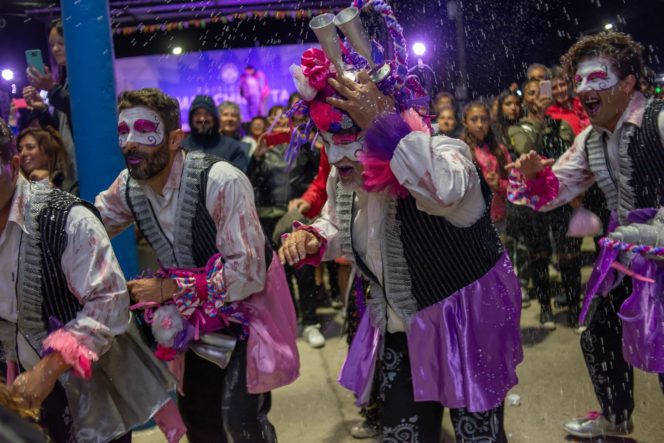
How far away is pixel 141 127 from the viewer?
2.88 metres

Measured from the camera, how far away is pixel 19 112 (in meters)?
6.01

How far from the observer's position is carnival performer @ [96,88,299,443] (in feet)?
9.05

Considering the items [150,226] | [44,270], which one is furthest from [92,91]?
[44,270]

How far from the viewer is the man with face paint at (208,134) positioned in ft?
18.0

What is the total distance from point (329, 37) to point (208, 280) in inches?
42.4

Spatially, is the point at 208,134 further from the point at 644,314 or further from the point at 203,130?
the point at 644,314

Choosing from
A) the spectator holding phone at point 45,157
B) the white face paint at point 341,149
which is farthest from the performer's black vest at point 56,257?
the spectator holding phone at point 45,157

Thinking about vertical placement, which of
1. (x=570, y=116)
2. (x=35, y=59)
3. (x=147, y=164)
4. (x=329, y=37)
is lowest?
(x=147, y=164)

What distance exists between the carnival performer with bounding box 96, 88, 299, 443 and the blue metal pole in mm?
1152

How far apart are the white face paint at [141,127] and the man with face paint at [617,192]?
5.58 feet

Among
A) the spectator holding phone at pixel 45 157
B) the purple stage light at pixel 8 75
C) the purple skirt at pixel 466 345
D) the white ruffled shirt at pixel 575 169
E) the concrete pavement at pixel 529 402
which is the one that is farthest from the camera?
the purple stage light at pixel 8 75

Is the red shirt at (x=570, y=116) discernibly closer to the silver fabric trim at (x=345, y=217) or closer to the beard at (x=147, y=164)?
the silver fabric trim at (x=345, y=217)

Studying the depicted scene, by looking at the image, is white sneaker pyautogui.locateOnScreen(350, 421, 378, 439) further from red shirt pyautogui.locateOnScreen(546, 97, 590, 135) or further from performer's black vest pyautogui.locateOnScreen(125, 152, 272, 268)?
red shirt pyautogui.locateOnScreen(546, 97, 590, 135)

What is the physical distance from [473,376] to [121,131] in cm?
174
